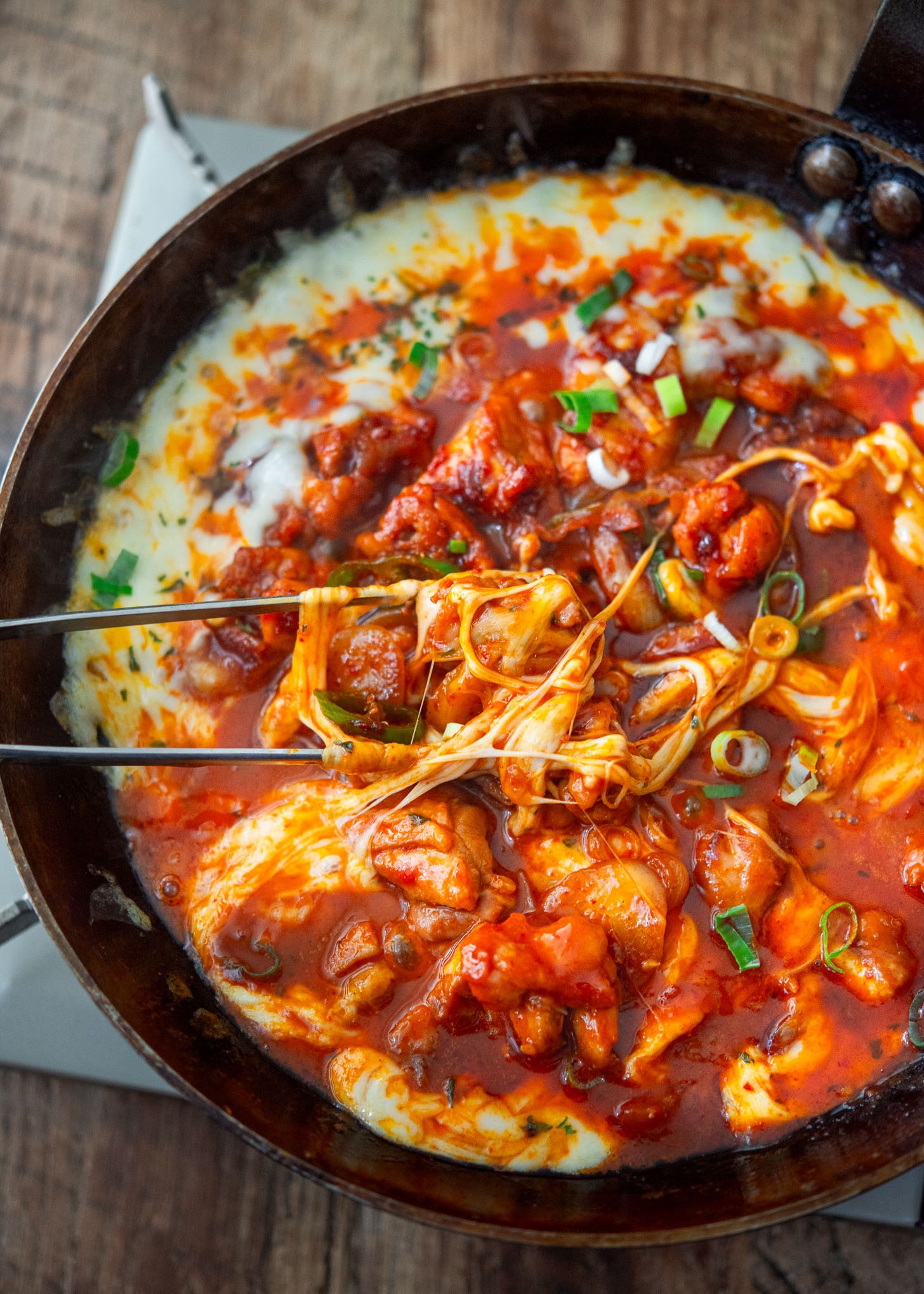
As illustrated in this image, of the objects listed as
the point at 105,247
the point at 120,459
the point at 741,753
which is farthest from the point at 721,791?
the point at 105,247

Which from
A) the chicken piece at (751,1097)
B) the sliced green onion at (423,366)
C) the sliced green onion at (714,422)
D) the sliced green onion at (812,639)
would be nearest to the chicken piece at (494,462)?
Answer: the sliced green onion at (423,366)

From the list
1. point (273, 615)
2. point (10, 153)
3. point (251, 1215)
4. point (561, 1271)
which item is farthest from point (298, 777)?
point (10, 153)

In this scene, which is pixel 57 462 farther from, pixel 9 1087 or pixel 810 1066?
pixel 810 1066

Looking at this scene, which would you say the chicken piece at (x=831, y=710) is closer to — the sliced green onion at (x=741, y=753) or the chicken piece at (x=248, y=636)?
the sliced green onion at (x=741, y=753)

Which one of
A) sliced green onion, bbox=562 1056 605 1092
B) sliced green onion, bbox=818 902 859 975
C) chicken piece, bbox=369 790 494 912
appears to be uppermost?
chicken piece, bbox=369 790 494 912

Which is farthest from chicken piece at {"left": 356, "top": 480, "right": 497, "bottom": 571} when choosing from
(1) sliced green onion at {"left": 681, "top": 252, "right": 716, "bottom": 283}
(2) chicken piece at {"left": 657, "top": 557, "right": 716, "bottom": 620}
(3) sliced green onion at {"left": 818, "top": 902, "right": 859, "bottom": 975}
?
(3) sliced green onion at {"left": 818, "top": 902, "right": 859, "bottom": 975}

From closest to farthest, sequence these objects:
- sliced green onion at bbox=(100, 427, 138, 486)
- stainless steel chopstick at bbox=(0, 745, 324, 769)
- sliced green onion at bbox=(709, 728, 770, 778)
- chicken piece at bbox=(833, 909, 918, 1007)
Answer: stainless steel chopstick at bbox=(0, 745, 324, 769)
chicken piece at bbox=(833, 909, 918, 1007)
sliced green onion at bbox=(709, 728, 770, 778)
sliced green onion at bbox=(100, 427, 138, 486)

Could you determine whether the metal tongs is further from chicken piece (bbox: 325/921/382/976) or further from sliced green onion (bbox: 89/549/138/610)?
chicken piece (bbox: 325/921/382/976)
